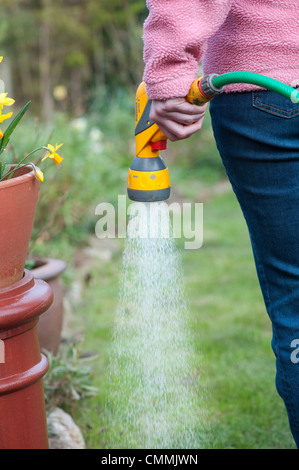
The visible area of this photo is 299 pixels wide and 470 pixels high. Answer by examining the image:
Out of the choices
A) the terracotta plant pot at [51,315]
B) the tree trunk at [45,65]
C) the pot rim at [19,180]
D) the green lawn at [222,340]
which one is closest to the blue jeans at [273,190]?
the pot rim at [19,180]

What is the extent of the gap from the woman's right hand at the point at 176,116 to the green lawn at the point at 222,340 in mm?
1072

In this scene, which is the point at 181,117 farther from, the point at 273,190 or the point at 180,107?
the point at 273,190

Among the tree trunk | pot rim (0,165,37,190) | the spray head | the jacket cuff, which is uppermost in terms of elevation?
the jacket cuff

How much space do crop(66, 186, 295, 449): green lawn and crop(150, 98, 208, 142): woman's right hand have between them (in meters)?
1.07

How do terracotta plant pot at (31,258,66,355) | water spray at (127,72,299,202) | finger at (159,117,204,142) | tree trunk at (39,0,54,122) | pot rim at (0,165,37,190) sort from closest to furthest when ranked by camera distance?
pot rim at (0,165,37,190), finger at (159,117,204,142), water spray at (127,72,299,202), terracotta plant pot at (31,258,66,355), tree trunk at (39,0,54,122)

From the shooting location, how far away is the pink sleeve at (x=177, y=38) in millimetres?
1203

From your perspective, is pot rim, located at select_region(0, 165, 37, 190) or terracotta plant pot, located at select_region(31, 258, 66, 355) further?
terracotta plant pot, located at select_region(31, 258, 66, 355)

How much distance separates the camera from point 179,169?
738cm

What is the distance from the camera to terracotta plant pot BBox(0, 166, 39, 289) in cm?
120

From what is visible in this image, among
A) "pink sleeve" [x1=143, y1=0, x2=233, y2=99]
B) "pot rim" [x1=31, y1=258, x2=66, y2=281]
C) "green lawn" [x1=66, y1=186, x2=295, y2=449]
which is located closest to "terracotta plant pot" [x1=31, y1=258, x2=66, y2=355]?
"pot rim" [x1=31, y1=258, x2=66, y2=281]

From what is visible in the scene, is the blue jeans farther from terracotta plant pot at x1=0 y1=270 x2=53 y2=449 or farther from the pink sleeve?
terracotta plant pot at x1=0 y1=270 x2=53 y2=449

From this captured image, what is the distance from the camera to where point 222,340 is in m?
2.86

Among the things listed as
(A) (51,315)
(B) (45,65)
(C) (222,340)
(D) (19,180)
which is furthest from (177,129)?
(B) (45,65)

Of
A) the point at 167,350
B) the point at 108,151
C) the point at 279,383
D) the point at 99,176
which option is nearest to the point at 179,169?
the point at 108,151
